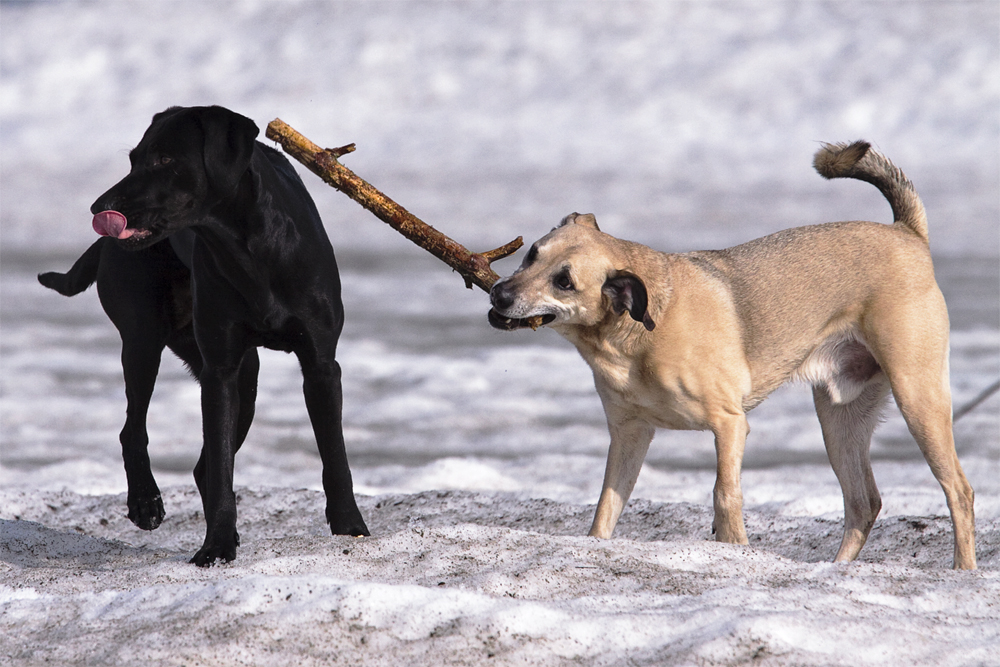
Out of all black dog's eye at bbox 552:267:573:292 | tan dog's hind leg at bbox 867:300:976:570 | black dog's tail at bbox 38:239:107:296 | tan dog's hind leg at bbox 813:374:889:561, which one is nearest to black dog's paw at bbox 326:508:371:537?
black dog's eye at bbox 552:267:573:292

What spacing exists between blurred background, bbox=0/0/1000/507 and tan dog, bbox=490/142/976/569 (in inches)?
89.4

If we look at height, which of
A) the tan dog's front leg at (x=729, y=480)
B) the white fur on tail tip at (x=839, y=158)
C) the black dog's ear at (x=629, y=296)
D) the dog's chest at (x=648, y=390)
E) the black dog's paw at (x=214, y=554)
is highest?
the white fur on tail tip at (x=839, y=158)

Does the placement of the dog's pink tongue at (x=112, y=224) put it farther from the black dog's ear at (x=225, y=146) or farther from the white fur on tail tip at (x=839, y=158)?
the white fur on tail tip at (x=839, y=158)

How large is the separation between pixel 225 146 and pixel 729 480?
2.30 meters

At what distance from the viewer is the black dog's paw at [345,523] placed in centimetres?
491

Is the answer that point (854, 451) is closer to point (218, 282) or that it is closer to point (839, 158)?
point (839, 158)

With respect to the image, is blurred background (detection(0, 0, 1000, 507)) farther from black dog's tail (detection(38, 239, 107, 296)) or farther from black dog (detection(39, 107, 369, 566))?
black dog (detection(39, 107, 369, 566))

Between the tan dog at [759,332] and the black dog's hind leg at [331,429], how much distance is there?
731 millimetres

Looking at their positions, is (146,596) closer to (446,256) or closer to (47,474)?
(446,256)

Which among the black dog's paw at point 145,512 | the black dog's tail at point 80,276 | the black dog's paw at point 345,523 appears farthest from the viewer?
the black dog's tail at point 80,276

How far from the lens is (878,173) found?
206 inches

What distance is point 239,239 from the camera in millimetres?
4441

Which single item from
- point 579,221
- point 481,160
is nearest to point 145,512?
point 579,221

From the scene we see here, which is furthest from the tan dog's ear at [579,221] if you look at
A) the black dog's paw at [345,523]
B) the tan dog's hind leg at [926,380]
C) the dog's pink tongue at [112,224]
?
the dog's pink tongue at [112,224]
